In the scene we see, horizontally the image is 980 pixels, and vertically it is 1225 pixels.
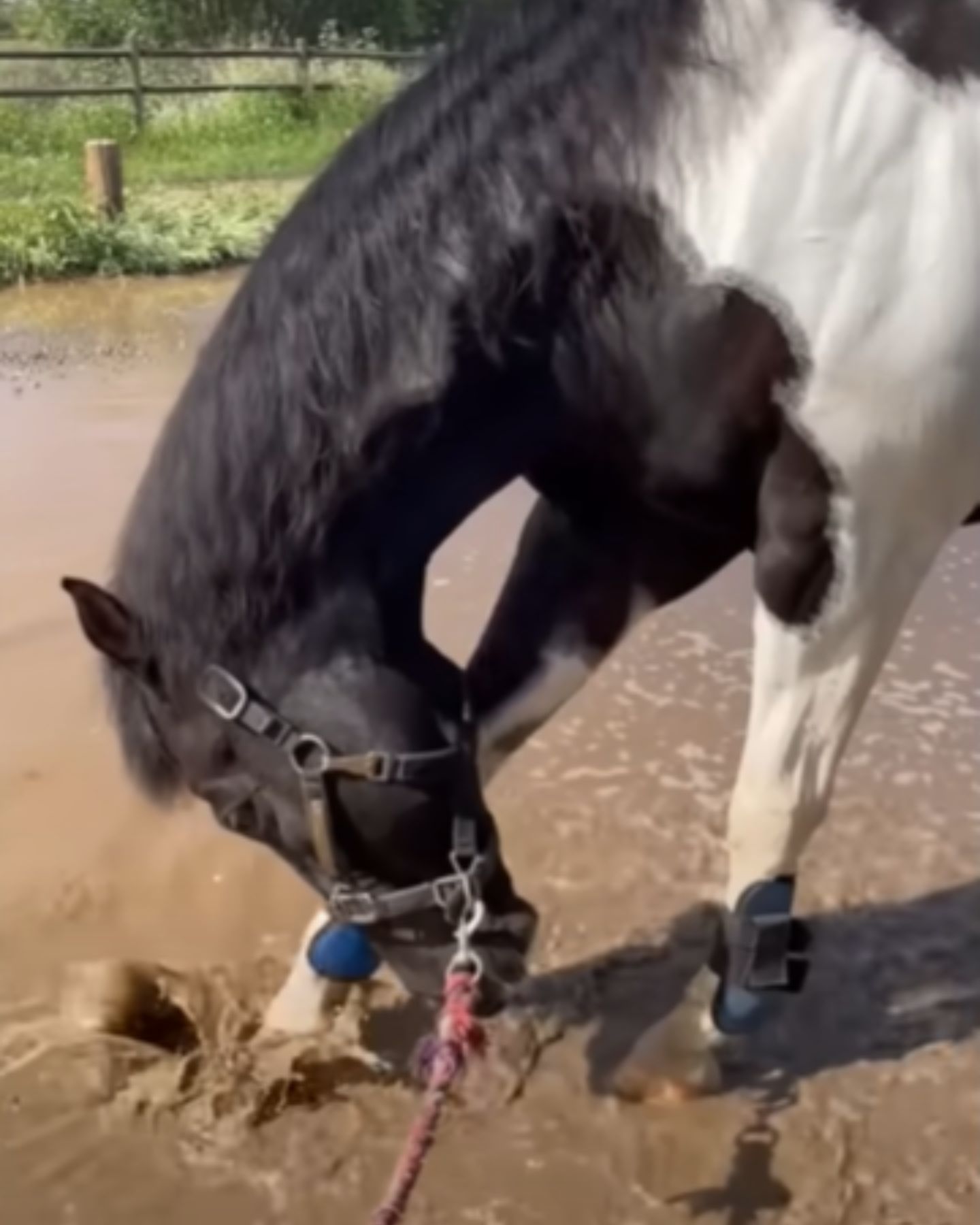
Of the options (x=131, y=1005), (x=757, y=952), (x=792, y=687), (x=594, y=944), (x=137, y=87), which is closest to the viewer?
(x=792, y=687)

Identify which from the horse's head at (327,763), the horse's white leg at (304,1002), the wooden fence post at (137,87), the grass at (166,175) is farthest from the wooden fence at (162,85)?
the horse's head at (327,763)

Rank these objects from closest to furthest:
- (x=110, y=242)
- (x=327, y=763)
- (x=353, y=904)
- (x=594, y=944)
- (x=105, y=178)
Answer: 1. (x=327, y=763)
2. (x=353, y=904)
3. (x=594, y=944)
4. (x=110, y=242)
5. (x=105, y=178)

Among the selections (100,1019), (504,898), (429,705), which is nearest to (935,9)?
(429,705)

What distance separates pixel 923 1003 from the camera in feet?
8.78

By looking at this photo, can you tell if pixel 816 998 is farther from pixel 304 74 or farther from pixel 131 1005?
pixel 304 74

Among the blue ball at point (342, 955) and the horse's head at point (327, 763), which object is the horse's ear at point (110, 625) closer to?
the horse's head at point (327, 763)

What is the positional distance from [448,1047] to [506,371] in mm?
778

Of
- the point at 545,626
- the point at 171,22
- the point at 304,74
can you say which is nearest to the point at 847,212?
the point at 545,626

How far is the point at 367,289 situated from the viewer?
79.5 inches

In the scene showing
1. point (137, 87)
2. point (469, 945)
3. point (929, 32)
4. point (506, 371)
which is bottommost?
point (137, 87)

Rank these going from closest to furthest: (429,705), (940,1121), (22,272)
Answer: (429,705) < (940,1121) < (22,272)

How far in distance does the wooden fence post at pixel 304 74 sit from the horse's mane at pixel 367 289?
14.5m

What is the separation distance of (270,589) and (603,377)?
0.48 metres

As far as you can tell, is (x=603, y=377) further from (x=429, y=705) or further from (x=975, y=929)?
(x=975, y=929)
